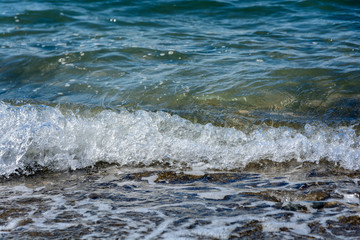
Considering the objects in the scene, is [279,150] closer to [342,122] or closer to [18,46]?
[342,122]

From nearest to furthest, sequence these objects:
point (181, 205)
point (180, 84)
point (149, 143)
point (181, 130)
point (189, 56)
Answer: point (181, 205) → point (149, 143) → point (181, 130) → point (180, 84) → point (189, 56)

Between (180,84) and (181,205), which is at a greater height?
(180,84)

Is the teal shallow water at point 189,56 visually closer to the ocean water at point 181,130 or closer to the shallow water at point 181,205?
the ocean water at point 181,130

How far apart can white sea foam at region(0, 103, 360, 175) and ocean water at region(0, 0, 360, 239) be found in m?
0.02

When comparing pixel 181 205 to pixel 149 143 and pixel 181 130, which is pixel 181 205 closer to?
pixel 149 143

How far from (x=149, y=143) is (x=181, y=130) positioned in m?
0.46

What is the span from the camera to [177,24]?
8844mm

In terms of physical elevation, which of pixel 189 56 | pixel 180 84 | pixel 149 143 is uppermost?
pixel 189 56

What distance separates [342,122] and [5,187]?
3.70m

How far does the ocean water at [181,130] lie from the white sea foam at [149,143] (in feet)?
0.05

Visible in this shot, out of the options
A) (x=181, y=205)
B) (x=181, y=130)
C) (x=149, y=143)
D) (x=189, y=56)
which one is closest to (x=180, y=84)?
(x=189, y=56)

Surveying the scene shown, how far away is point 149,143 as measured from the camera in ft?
13.4

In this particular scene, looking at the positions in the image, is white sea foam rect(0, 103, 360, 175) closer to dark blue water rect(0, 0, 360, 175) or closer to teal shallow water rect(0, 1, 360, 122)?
dark blue water rect(0, 0, 360, 175)

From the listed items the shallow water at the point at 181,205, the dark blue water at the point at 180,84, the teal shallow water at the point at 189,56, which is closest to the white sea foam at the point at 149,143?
the dark blue water at the point at 180,84
